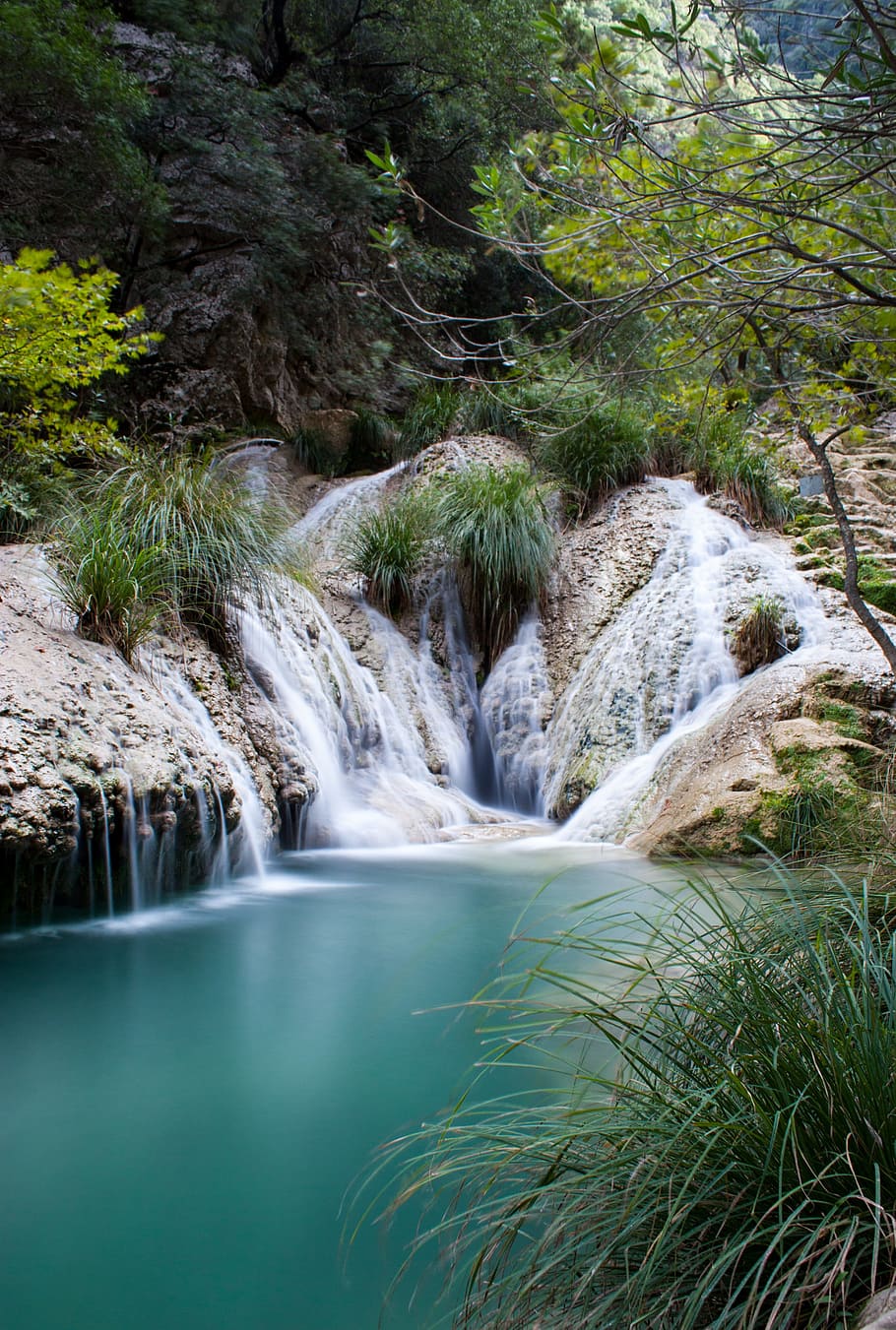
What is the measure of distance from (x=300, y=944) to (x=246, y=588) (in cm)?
324

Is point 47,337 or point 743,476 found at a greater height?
point 743,476

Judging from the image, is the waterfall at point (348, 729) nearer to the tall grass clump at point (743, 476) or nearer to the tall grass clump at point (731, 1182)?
the tall grass clump at point (743, 476)

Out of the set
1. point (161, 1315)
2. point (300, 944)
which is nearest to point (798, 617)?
point (300, 944)

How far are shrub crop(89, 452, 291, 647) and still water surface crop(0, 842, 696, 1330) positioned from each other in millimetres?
2276

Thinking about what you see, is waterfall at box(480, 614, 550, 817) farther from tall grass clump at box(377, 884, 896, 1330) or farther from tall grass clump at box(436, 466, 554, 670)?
tall grass clump at box(377, 884, 896, 1330)

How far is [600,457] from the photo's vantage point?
398 inches

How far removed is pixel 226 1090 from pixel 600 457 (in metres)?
Answer: 8.67

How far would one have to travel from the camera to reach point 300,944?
4012 millimetres

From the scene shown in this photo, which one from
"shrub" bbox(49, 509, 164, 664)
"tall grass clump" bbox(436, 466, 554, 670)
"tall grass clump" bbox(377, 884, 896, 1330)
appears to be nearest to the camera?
"tall grass clump" bbox(377, 884, 896, 1330)

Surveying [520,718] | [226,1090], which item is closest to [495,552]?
[520,718]

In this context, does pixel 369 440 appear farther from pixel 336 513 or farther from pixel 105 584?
pixel 105 584

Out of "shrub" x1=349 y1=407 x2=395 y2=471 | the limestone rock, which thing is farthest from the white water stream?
"shrub" x1=349 y1=407 x2=395 y2=471

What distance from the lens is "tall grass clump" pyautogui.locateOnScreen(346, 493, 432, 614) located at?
29.1 ft

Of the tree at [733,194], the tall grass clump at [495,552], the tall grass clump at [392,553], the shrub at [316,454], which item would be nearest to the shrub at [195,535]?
the tall grass clump at [392,553]
